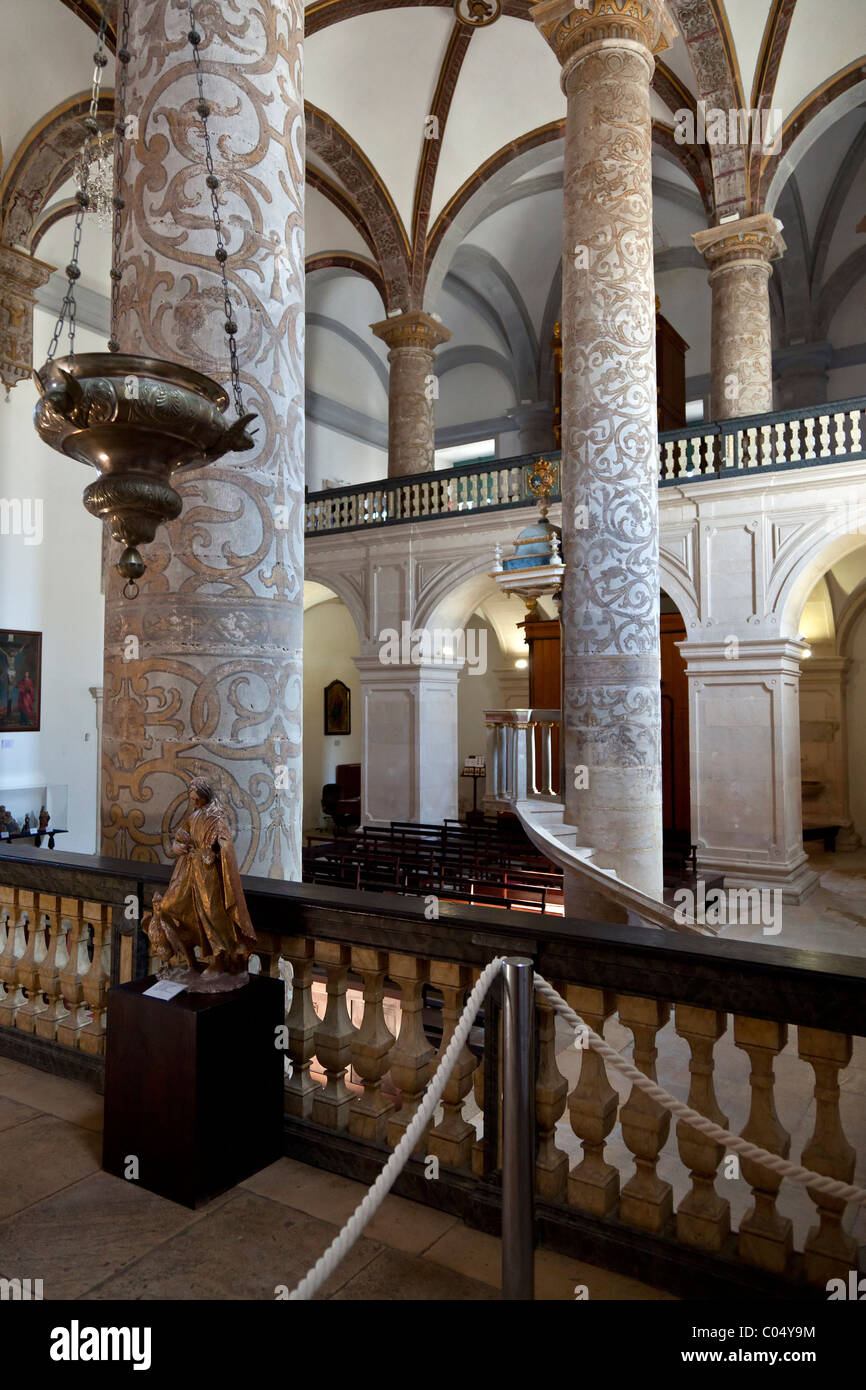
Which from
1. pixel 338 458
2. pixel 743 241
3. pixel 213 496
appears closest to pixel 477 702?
pixel 338 458

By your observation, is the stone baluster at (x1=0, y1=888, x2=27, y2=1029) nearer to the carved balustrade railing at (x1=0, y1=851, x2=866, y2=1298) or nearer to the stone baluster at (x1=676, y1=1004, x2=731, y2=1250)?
the carved balustrade railing at (x1=0, y1=851, x2=866, y2=1298)

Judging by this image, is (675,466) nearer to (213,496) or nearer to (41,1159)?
(213,496)

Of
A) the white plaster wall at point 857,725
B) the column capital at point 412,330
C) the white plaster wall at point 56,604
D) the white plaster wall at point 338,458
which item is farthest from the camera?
the white plaster wall at point 338,458

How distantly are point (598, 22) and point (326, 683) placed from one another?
16.1 m

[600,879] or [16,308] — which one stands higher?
[16,308]

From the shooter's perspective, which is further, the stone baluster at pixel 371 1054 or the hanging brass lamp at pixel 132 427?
the stone baluster at pixel 371 1054

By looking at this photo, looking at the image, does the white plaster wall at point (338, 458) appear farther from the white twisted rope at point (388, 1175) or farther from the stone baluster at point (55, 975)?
the white twisted rope at point (388, 1175)

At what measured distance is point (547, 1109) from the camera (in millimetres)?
2270

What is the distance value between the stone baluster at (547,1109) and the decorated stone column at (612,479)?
413 cm

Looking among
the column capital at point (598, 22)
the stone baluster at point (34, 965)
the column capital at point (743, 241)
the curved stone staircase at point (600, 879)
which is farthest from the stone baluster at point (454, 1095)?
the column capital at point (743, 241)

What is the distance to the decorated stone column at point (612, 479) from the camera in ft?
20.8

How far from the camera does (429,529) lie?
45.9 feet

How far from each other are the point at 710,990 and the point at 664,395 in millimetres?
13803

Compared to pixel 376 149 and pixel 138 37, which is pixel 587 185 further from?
pixel 376 149
